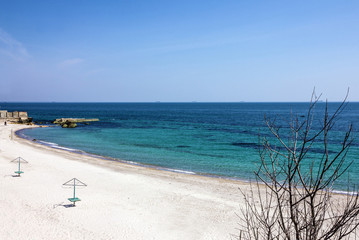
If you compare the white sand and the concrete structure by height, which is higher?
the concrete structure

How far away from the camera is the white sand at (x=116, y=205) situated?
12277mm

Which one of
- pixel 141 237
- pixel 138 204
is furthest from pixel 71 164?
pixel 141 237

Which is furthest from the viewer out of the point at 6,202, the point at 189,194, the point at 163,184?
the point at 163,184

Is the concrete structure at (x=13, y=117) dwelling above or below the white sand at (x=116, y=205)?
above

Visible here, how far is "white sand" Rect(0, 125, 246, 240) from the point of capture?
12.3 metres

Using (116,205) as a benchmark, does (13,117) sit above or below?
above

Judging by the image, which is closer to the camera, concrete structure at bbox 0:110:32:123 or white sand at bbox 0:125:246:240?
white sand at bbox 0:125:246:240

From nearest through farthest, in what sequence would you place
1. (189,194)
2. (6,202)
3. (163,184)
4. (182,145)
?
(6,202)
(189,194)
(163,184)
(182,145)

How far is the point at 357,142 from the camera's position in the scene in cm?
4153

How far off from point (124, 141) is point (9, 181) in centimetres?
2476

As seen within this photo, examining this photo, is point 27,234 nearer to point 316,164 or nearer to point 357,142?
point 316,164

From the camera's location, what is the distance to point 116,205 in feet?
50.2

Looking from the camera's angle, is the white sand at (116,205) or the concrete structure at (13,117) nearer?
the white sand at (116,205)

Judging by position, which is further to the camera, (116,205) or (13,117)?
(13,117)
